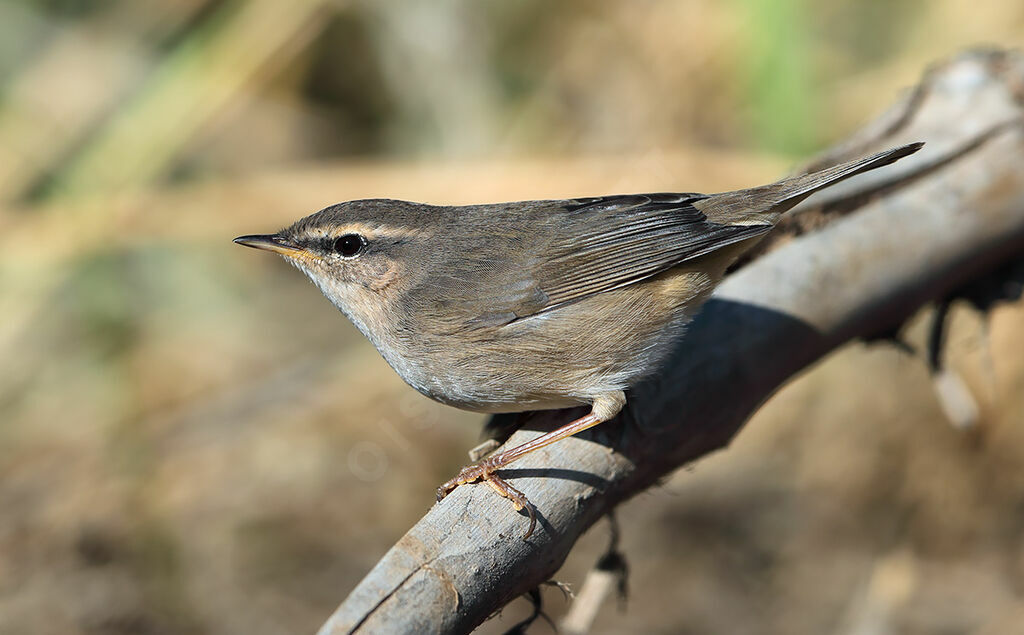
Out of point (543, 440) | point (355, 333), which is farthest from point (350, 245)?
point (355, 333)

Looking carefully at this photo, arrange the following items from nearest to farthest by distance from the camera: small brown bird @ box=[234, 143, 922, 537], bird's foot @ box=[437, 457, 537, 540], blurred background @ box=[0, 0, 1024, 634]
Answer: bird's foot @ box=[437, 457, 537, 540]
small brown bird @ box=[234, 143, 922, 537]
blurred background @ box=[0, 0, 1024, 634]

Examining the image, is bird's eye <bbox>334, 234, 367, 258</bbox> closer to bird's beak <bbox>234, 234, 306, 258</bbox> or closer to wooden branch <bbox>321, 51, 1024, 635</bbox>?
bird's beak <bbox>234, 234, 306, 258</bbox>

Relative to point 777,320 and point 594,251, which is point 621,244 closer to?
point 594,251

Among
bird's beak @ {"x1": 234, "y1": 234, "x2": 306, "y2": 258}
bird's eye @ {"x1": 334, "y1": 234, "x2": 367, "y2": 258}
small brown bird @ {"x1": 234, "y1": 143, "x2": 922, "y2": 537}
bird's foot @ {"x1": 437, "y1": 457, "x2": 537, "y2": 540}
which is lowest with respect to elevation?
bird's foot @ {"x1": 437, "y1": 457, "x2": 537, "y2": 540}

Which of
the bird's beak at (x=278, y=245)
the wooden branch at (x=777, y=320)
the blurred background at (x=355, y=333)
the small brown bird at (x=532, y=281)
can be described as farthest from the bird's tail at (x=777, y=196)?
the blurred background at (x=355, y=333)

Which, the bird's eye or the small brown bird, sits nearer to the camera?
the small brown bird

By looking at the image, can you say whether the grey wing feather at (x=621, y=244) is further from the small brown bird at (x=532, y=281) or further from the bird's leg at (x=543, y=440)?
the bird's leg at (x=543, y=440)

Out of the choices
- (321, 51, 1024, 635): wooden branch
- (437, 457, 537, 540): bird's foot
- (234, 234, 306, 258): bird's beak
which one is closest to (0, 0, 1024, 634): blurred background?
(321, 51, 1024, 635): wooden branch

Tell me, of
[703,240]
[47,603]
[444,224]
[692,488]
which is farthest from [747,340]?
[47,603]
